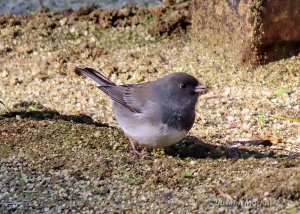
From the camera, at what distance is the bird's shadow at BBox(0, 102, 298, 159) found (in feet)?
18.3

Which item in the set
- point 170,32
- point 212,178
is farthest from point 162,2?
point 212,178

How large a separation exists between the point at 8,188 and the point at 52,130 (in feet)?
3.52

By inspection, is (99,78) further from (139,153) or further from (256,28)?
(256,28)

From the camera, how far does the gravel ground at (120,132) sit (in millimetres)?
4570

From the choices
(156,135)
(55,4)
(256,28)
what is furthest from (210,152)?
(55,4)

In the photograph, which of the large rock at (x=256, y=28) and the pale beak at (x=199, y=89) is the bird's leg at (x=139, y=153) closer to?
the pale beak at (x=199, y=89)

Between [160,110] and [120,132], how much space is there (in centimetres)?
66

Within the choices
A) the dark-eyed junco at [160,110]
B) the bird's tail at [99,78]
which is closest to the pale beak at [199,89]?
the dark-eyed junco at [160,110]

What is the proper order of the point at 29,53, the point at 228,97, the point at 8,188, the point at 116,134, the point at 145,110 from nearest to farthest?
the point at 8,188 < the point at 145,110 < the point at 116,134 < the point at 228,97 < the point at 29,53

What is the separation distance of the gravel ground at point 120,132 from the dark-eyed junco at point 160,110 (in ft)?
0.56

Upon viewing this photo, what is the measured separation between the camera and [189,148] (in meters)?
5.74

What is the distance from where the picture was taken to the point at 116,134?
5992 millimetres

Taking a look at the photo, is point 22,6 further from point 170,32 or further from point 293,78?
point 293,78

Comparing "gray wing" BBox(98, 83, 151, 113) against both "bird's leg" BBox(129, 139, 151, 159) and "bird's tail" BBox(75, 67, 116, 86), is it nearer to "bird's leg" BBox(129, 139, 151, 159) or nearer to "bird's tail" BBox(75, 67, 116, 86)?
"bird's tail" BBox(75, 67, 116, 86)
